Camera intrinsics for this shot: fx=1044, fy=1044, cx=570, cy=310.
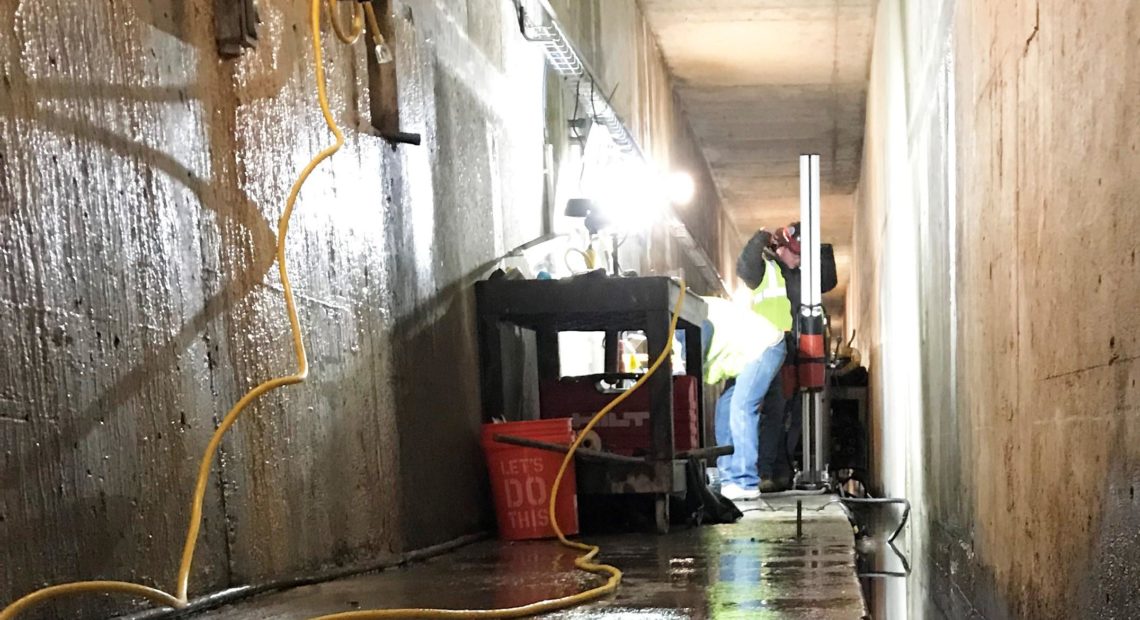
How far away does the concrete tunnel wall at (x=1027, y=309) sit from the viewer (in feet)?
5.77

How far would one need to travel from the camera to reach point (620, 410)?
406 centimetres

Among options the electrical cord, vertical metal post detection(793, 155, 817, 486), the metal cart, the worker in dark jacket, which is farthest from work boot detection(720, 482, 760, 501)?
the electrical cord

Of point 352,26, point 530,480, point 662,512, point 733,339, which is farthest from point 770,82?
point 352,26

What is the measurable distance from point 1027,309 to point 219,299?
6.10 ft

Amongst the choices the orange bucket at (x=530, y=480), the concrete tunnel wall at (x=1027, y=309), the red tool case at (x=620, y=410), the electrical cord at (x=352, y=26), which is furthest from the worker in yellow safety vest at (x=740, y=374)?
the electrical cord at (x=352, y=26)

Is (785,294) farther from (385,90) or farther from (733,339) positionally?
(385,90)

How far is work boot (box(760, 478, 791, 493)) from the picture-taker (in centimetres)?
641

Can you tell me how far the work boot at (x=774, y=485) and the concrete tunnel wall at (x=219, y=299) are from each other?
9.79ft

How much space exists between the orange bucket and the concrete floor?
12 cm

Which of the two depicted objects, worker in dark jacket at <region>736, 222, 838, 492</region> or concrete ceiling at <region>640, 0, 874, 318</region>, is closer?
worker in dark jacket at <region>736, 222, 838, 492</region>

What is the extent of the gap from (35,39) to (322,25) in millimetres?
1186

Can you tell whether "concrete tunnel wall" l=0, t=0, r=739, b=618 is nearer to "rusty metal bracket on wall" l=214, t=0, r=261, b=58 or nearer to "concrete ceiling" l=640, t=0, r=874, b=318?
"rusty metal bracket on wall" l=214, t=0, r=261, b=58

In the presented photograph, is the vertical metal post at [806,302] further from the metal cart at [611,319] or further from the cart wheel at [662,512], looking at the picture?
the cart wheel at [662,512]

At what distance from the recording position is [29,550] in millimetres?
1716
